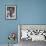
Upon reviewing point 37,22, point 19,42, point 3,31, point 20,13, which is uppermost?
point 20,13

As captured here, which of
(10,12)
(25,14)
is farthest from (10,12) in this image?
(25,14)

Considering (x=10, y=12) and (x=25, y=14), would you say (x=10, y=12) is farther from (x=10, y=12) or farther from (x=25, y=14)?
(x=25, y=14)

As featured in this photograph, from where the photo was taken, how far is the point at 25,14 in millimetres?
4207

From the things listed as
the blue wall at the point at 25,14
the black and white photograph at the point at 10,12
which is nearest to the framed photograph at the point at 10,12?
the black and white photograph at the point at 10,12

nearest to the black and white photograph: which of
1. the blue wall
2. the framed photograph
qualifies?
the framed photograph

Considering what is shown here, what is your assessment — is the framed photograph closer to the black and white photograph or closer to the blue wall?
the black and white photograph

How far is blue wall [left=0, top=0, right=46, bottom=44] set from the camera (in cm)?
418

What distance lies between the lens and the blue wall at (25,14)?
4.18 metres

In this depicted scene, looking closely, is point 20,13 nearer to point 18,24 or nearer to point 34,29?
point 18,24

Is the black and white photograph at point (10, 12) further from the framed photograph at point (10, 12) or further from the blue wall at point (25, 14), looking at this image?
the blue wall at point (25, 14)

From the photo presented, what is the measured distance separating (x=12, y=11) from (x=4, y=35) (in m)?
0.76

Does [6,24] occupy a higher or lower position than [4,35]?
higher

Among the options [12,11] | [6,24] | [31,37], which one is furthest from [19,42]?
[12,11]

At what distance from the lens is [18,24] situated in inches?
164
